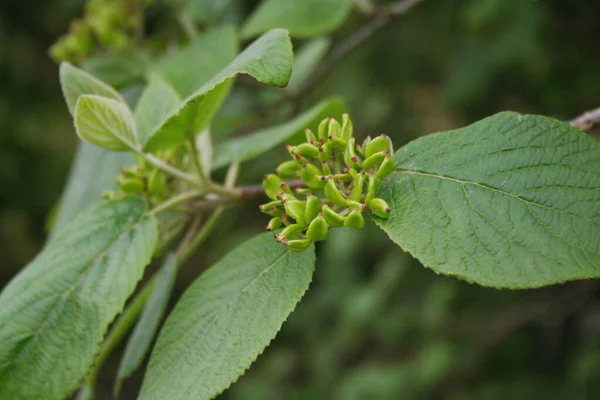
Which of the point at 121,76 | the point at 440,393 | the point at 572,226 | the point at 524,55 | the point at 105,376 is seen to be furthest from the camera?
the point at 105,376

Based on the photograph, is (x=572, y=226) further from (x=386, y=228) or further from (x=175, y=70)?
(x=175, y=70)

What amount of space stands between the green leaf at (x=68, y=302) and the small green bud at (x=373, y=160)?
409 mm

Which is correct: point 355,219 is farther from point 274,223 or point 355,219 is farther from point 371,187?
point 274,223

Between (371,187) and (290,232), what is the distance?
14cm

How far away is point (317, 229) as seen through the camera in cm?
86

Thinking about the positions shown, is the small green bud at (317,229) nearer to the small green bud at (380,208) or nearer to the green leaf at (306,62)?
the small green bud at (380,208)

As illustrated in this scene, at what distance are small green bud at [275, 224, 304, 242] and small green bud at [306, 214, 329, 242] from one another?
0.03 m

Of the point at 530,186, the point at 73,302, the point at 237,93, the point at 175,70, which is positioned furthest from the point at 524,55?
the point at 73,302

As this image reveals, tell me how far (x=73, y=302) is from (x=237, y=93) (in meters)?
1.91

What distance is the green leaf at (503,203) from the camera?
2.47 ft

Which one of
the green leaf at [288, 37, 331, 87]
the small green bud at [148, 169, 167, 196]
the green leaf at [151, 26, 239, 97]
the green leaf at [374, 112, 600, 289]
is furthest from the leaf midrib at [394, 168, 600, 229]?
the green leaf at [288, 37, 331, 87]

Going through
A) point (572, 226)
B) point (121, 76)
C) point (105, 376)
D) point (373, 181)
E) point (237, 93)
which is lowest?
point (105, 376)

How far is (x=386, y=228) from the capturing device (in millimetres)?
840

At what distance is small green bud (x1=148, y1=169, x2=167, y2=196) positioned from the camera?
44.6 inches
